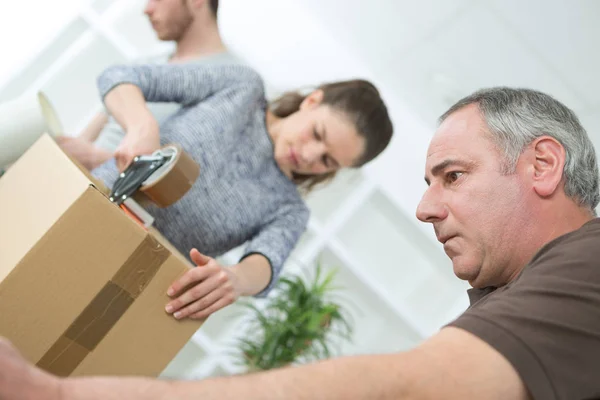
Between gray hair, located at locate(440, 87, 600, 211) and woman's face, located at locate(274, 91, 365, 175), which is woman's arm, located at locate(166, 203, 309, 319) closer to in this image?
woman's face, located at locate(274, 91, 365, 175)

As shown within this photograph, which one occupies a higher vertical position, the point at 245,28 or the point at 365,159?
the point at 245,28

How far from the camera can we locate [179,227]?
1.44 meters

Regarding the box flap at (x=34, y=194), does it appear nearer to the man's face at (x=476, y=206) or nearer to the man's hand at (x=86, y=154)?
the man's hand at (x=86, y=154)

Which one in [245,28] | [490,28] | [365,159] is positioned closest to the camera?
[365,159]

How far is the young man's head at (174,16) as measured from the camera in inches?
69.2

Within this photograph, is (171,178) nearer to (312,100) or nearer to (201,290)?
(201,290)

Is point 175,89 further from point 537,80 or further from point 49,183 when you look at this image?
point 537,80

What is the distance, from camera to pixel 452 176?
106 centimetres

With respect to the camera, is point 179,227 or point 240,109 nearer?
point 179,227

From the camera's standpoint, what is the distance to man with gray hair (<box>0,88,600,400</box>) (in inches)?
22.1

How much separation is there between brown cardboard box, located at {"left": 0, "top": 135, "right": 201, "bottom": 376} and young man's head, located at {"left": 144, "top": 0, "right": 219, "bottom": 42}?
810mm

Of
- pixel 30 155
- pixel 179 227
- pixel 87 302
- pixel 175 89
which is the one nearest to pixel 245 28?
pixel 175 89

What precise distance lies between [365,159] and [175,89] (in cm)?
56

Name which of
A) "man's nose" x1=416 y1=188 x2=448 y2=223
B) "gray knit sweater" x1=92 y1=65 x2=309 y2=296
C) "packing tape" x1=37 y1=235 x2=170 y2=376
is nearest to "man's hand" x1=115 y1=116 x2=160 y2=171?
"gray knit sweater" x1=92 y1=65 x2=309 y2=296
